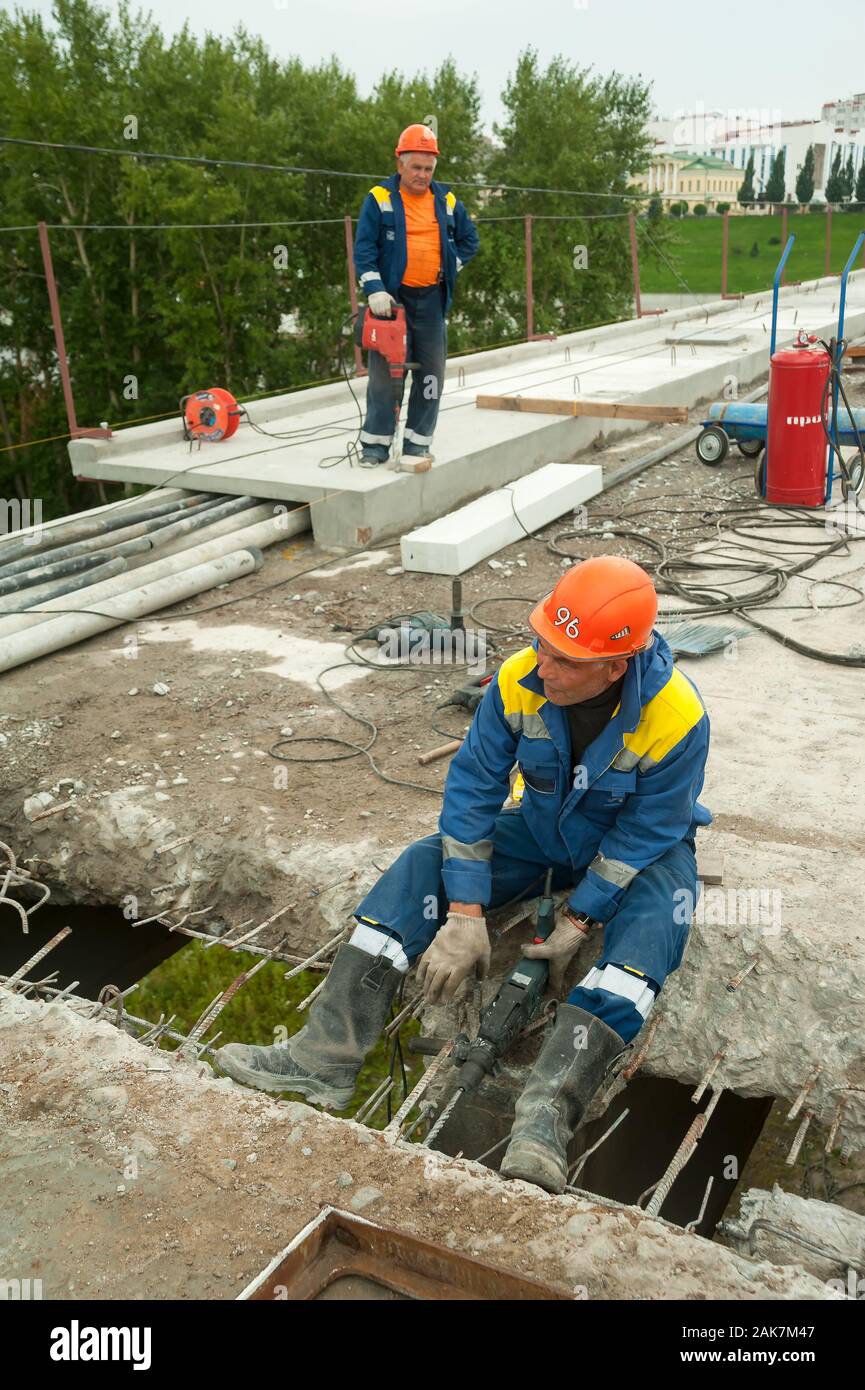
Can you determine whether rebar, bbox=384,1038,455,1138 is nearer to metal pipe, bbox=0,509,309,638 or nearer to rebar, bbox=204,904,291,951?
rebar, bbox=204,904,291,951

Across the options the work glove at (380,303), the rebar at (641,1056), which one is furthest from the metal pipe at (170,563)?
the rebar at (641,1056)

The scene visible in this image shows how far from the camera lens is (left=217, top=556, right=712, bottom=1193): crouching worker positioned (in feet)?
10.4

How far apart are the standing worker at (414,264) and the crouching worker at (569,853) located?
4707 mm

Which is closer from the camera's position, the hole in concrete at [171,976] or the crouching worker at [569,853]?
the crouching worker at [569,853]

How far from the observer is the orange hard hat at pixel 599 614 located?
314 cm

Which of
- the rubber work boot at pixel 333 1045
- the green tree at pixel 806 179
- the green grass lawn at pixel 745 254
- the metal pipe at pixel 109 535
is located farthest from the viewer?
the green tree at pixel 806 179

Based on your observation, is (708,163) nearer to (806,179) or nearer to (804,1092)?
(806,179)

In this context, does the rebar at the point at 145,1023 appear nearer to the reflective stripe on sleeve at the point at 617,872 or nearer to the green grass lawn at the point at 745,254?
the reflective stripe on sleeve at the point at 617,872

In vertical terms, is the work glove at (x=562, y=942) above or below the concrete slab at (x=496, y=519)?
below

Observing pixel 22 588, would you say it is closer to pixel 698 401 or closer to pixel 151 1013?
pixel 151 1013

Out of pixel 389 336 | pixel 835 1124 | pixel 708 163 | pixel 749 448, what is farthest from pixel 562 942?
pixel 708 163

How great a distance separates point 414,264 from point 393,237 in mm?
220

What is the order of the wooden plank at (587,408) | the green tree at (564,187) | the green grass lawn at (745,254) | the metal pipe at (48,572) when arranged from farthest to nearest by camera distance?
the green grass lawn at (745,254) < the green tree at (564,187) < the wooden plank at (587,408) < the metal pipe at (48,572)
